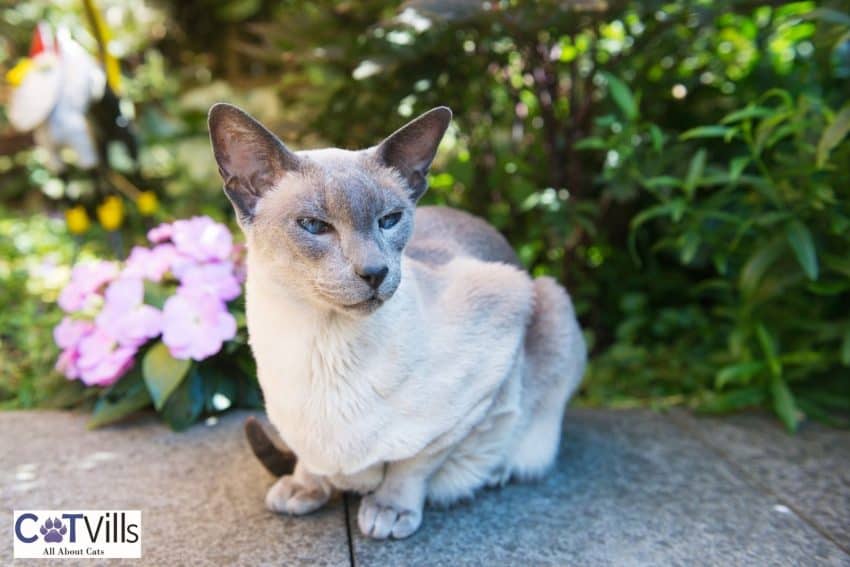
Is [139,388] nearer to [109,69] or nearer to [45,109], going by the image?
[45,109]

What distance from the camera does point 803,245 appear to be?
2.37 metres

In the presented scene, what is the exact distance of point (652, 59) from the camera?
10.2ft

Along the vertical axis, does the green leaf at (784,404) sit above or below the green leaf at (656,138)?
below

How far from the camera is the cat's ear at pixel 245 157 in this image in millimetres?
1604

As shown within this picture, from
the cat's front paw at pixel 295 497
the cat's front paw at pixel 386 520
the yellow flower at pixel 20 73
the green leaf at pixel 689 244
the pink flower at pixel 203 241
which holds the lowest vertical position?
the cat's front paw at pixel 295 497

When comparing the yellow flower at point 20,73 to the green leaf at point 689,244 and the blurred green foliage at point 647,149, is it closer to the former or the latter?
the blurred green foliage at point 647,149

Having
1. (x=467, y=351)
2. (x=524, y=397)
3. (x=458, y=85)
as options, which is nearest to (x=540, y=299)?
(x=524, y=397)

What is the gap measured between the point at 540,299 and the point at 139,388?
1473mm

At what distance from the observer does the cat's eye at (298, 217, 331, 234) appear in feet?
5.24

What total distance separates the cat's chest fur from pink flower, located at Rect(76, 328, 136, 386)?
906 millimetres

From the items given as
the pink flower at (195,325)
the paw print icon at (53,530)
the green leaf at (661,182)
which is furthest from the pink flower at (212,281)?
the green leaf at (661,182)

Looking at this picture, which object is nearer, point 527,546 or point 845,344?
point 527,546

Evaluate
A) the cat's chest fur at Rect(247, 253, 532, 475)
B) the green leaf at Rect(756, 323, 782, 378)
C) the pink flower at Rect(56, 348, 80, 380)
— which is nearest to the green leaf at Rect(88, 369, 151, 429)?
the pink flower at Rect(56, 348, 80, 380)

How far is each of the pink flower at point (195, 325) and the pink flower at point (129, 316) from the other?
2.4 inches
